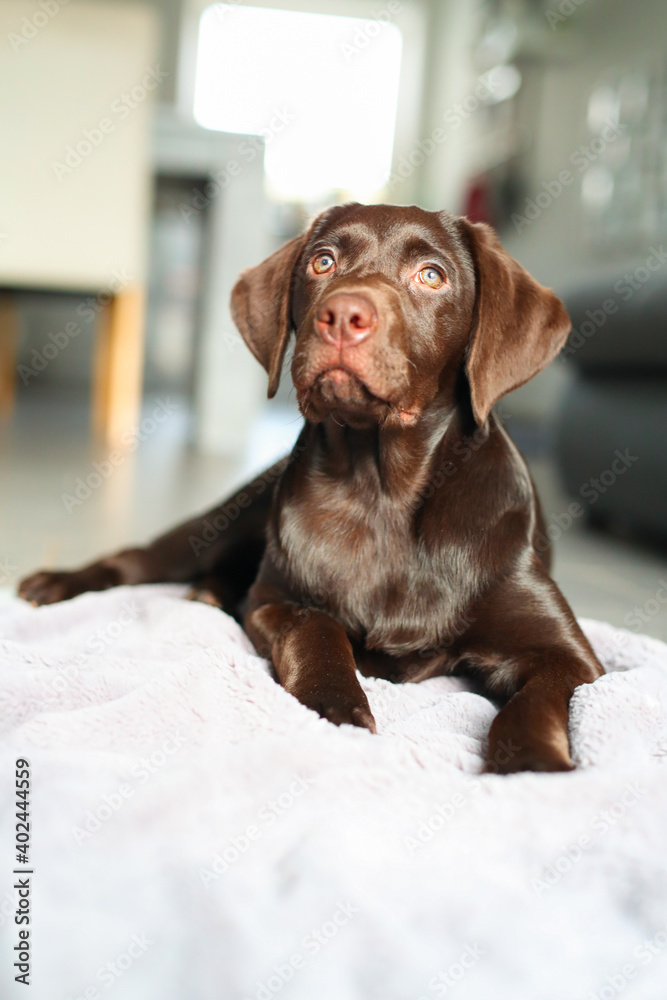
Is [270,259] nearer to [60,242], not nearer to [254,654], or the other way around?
[254,654]

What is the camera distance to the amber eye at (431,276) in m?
1.55
